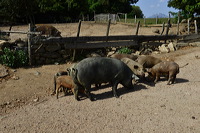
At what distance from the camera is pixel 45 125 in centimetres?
612

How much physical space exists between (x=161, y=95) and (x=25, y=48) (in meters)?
7.67

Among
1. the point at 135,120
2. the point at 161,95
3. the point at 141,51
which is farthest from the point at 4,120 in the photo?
the point at 141,51

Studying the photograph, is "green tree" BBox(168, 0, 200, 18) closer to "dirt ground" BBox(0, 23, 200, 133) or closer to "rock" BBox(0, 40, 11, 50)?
"dirt ground" BBox(0, 23, 200, 133)

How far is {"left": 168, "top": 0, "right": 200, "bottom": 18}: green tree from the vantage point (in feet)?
66.6

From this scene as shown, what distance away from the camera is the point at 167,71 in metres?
8.91

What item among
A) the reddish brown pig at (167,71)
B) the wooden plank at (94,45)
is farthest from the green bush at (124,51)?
the reddish brown pig at (167,71)

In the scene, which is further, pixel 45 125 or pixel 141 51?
pixel 141 51

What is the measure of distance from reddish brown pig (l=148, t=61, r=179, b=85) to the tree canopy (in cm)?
2565

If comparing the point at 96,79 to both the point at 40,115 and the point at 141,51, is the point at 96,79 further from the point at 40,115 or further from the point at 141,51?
the point at 141,51

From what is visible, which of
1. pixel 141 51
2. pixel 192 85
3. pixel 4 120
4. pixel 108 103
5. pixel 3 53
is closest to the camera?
pixel 4 120

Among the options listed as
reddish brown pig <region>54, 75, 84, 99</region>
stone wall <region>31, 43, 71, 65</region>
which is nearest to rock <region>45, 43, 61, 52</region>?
stone wall <region>31, 43, 71, 65</region>

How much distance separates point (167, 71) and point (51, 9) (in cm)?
3039

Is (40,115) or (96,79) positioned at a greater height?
(96,79)

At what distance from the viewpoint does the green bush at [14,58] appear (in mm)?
11359
